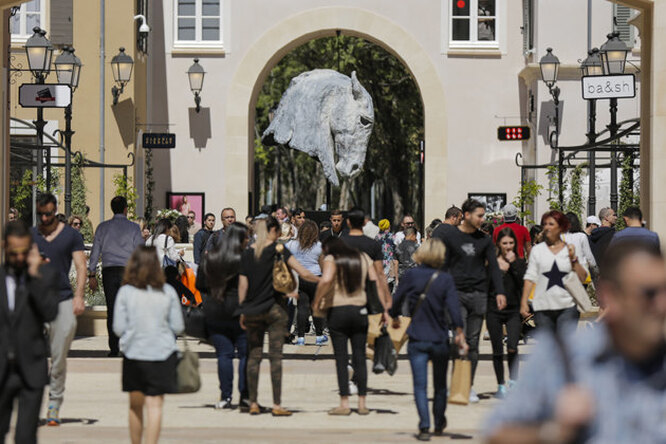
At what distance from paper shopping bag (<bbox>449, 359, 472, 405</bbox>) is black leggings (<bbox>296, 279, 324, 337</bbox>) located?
690cm

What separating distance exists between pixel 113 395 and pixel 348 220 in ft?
8.82

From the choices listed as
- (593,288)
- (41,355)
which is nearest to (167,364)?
(41,355)

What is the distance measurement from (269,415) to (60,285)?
203 centimetres

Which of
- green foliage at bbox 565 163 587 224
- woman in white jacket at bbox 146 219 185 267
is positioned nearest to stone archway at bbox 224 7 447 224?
green foliage at bbox 565 163 587 224

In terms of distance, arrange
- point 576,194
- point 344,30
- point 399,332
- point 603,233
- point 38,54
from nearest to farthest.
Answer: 1. point 399,332
2. point 603,233
3. point 38,54
4. point 576,194
5. point 344,30

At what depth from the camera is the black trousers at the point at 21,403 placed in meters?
7.41

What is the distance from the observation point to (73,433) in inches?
404

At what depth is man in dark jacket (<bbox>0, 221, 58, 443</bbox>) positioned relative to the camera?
7.46 metres

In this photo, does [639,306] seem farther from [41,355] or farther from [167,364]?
[167,364]

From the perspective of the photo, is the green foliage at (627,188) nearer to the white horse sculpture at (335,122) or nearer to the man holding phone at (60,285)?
the white horse sculpture at (335,122)

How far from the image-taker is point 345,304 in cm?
1149

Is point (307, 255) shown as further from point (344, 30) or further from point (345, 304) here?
point (344, 30)

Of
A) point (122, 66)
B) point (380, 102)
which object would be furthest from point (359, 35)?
point (380, 102)

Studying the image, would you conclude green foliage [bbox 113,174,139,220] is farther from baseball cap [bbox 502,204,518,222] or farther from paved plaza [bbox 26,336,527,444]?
paved plaza [bbox 26,336,527,444]
